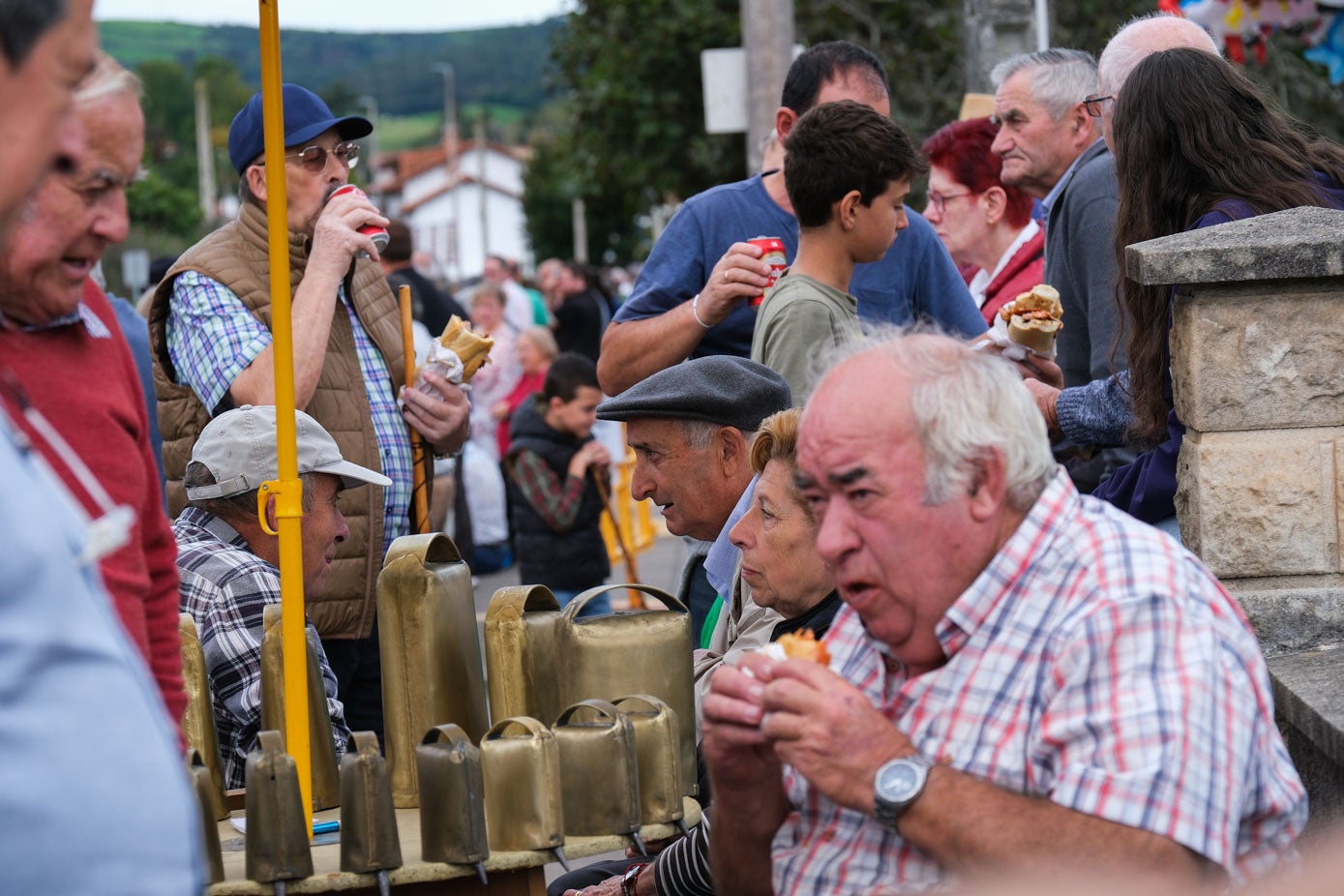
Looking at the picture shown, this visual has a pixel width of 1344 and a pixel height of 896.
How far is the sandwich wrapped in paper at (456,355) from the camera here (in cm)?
401

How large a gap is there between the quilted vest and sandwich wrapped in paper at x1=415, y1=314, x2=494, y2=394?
180 mm

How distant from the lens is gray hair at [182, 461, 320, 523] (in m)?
3.46

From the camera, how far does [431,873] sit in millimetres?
2508

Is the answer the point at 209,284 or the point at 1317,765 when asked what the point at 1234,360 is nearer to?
the point at 1317,765

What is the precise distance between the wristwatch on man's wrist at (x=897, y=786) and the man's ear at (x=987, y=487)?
13.4 inches

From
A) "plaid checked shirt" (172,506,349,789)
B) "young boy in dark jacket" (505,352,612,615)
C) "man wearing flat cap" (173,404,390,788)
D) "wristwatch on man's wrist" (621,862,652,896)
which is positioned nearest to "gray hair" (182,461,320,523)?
"man wearing flat cap" (173,404,390,788)

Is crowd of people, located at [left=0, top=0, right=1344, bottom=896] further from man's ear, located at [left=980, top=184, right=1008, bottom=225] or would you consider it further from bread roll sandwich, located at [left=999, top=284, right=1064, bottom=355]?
bread roll sandwich, located at [left=999, top=284, right=1064, bottom=355]

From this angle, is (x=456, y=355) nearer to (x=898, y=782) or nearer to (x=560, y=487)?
(x=898, y=782)

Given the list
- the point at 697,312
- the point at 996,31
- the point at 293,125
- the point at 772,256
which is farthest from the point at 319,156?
the point at 996,31

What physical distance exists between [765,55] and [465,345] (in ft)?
16.2

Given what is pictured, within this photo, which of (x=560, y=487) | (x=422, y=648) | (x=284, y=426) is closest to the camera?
(x=284, y=426)

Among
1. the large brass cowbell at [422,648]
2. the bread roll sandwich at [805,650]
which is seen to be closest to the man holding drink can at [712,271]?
the large brass cowbell at [422,648]

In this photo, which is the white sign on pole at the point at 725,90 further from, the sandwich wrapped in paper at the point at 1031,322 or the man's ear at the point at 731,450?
the man's ear at the point at 731,450

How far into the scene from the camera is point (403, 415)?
161 inches
